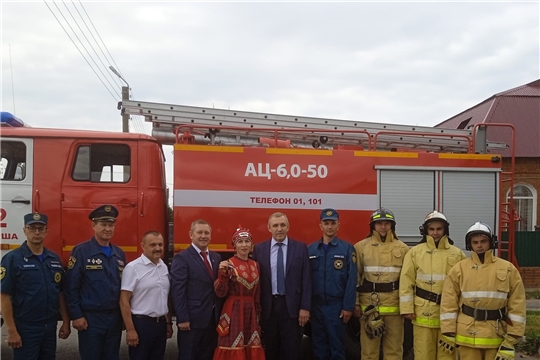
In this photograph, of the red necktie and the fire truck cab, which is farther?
the fire truck cab

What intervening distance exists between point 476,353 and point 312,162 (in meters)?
2.67

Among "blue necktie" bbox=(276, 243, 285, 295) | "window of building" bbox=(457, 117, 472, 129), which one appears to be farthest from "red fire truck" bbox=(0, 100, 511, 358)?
"window of building" bbox=(457, 117, 472, 129)

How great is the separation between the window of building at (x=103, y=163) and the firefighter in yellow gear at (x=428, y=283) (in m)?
3.24

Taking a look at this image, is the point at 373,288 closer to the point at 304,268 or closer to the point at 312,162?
the point at 304,268

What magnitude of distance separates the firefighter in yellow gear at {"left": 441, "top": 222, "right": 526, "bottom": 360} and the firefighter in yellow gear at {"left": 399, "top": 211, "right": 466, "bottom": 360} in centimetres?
26

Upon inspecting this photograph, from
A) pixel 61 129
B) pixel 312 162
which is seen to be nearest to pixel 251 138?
pixel 312 162

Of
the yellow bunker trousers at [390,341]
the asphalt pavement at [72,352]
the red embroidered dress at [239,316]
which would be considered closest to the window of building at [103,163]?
the red embroidered dress at [239,316]

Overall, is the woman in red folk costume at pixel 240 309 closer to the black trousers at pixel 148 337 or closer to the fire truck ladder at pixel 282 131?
the black trousers at pixel 148 337

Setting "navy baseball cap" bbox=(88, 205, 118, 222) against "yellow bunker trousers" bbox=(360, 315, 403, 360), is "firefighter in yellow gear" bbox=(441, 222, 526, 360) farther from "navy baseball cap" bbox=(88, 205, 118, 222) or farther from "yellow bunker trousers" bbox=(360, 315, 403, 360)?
"navy baseball cap" bbox=(88, 205, 118, 222)

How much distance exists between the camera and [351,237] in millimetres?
5680

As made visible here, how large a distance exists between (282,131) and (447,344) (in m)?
3.13

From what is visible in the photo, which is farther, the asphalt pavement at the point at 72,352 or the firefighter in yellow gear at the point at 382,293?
the asphalt pavement at the point at 72,352

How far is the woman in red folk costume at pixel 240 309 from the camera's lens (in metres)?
4.32

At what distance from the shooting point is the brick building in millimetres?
14281
